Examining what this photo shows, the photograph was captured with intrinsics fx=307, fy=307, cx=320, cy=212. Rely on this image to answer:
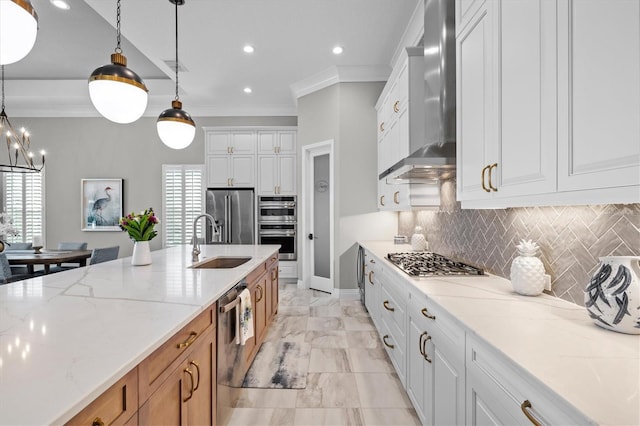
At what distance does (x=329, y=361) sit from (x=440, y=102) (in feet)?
7.42

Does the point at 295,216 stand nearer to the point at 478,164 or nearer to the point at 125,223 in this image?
the point at 125,223

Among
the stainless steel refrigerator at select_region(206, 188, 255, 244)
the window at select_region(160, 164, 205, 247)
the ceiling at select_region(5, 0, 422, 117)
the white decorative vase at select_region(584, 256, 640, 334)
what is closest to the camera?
the white decorative vase at select_region(584, 256, 640, 334)

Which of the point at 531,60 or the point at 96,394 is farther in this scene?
the point at 531,60

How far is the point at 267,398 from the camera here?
6.97 feet

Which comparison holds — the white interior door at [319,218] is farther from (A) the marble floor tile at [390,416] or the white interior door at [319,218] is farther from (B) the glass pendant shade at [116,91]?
(B) the glass pendant shade at [116,91]

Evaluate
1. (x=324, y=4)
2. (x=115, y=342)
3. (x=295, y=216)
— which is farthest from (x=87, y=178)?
(x=115, y=342)

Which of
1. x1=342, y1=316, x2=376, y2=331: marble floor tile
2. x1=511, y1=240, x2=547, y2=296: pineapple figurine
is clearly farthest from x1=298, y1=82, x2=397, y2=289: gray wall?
x1=511, y1=240, x2=547, y2=296: pineapple figurine

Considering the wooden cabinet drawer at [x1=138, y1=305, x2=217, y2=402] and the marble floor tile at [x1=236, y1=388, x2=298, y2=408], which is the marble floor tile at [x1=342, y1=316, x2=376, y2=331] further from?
the wooden cabinet drawer at [x1=138, y1=305, x2=217, y2=402]

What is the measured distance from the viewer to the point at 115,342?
0.92 meters

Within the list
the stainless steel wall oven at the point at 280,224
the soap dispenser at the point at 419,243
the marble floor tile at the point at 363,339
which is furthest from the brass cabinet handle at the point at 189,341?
the stainless steel wall oven at the point at 280,224

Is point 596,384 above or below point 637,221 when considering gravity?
below

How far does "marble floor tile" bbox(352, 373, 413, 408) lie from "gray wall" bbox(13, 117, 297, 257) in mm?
4968

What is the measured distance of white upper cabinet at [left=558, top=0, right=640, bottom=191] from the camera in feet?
2.60

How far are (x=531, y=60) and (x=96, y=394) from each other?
67.1 inches
